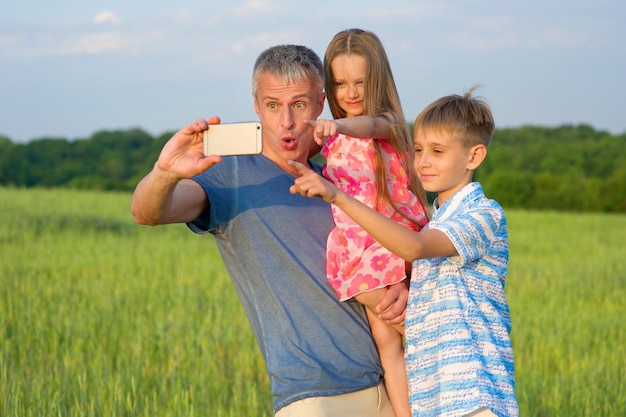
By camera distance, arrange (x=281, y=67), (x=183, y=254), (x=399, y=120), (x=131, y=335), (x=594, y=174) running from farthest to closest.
→ (x=594, y=174) < (x=183, y=254) < (x=131, y=335) < (x=399, y=120) < (x=281, y=67)

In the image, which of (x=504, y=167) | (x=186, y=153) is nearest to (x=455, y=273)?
(x=186, y=153)

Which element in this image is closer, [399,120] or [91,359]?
[399,120]

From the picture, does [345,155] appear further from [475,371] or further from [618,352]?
[618,352]

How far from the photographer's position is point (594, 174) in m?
36.3

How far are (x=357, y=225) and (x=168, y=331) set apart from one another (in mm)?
3656

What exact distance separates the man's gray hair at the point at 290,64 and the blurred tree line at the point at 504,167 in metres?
29.8

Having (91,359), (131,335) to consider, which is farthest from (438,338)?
(131,335)

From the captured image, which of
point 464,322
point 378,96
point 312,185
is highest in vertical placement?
point 378,96

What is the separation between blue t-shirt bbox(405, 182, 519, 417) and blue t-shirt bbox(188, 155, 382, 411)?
22 centimetres

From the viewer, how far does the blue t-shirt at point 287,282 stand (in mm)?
2664

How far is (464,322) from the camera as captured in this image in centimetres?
243

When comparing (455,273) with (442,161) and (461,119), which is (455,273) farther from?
(461,119)

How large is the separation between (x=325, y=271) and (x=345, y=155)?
474 mm

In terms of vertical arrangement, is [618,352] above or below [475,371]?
below
